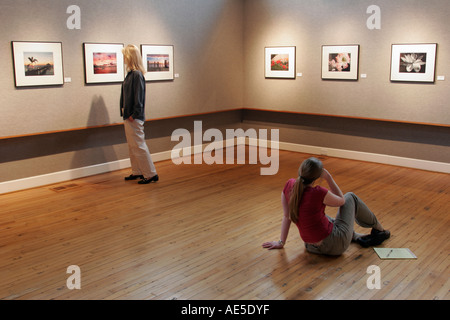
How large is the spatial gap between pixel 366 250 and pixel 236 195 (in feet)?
7.77

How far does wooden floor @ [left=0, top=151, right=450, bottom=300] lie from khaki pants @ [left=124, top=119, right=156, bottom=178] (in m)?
0.32

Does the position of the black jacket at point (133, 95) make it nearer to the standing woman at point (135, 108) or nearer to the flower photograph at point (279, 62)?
the standing woman at point (135, 108)

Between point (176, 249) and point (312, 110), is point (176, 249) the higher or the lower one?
the lower one

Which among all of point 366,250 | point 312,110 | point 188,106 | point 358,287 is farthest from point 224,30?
point 358,287

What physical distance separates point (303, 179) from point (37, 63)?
15.5 feet

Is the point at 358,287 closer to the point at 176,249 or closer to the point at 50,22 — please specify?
the point at 176,249

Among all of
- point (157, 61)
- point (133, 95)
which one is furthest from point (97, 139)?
point (157, 61)

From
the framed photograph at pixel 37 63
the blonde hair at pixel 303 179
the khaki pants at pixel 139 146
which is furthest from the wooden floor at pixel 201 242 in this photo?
the framed photograph at pixel 37 63

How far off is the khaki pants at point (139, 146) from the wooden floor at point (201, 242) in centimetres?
32

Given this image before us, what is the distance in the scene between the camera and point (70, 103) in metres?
7.33

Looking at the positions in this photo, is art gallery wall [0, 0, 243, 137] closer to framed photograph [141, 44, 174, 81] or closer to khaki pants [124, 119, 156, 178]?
framed photograph [141, 44, 174, 81]

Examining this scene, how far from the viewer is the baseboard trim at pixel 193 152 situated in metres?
7.15

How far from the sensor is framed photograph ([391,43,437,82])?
767cm

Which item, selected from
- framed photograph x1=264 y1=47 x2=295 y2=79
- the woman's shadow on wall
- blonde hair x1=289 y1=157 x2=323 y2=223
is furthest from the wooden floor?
framed photograph x1=264 y1=47 x2=295 y2=79
